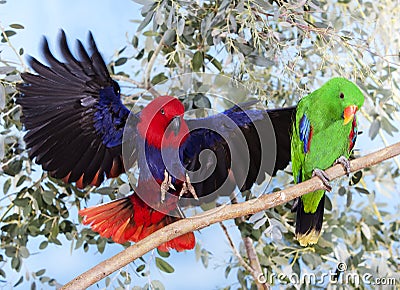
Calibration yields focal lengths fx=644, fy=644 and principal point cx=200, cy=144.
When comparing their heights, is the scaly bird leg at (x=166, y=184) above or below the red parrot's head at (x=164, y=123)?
below

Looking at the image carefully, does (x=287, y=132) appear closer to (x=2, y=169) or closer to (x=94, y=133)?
(x=94, y=133)

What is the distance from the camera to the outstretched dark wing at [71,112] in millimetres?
1163

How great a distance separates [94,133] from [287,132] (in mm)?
394

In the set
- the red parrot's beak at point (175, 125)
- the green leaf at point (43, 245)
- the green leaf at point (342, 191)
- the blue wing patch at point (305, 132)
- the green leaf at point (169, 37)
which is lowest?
the green leaf at point (342, 191)

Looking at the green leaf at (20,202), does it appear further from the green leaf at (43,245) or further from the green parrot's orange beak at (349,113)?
the green parrot's orange beak at (349,113)

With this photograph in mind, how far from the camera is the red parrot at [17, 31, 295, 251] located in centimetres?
117

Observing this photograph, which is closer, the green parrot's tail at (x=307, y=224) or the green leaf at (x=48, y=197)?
the green parrot's tail at (x=307, y=224)

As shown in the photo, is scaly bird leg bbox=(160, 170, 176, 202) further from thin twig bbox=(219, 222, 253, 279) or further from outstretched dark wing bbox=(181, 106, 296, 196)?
thin twig bbox=(219, 222, 253, 279)

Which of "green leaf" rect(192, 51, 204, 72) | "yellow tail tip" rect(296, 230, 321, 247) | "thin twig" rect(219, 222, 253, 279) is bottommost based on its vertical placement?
"thin twig" rect(219, 222, 253, 279)

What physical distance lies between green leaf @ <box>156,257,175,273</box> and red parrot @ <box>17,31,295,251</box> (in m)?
0.13

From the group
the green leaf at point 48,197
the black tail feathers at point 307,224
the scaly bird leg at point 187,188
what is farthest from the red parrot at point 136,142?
the green leaf at point 48,197

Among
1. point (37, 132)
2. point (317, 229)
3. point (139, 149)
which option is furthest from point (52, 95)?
point (317, 229)

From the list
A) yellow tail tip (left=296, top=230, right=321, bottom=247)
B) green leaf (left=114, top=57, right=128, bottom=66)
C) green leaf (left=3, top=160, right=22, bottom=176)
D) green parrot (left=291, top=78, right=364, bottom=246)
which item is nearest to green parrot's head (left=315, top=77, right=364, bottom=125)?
green parrot (left=291, top=78, right=364, bottom=246)

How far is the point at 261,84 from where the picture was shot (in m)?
1.59
